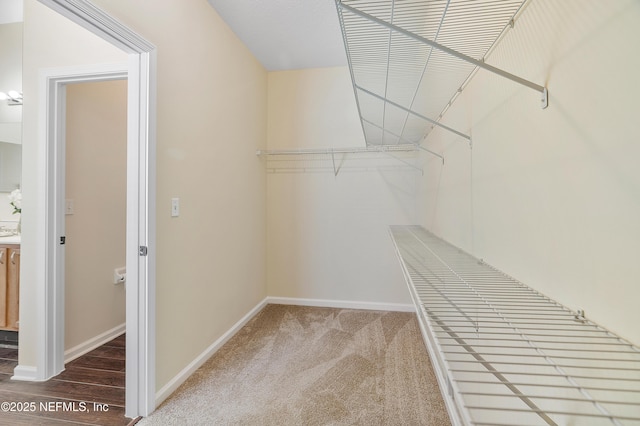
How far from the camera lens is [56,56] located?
6.48 ft

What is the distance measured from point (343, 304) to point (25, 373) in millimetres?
2461

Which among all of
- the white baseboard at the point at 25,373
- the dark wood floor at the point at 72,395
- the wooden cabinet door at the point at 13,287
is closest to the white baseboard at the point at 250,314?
the dark wood floor at the point at 72,395

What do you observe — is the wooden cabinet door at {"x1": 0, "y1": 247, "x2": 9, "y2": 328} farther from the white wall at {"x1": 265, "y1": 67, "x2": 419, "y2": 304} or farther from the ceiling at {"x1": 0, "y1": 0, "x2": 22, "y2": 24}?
the white wall at {"x1": 265, "y1": 67, "x2": 419, "y2": 304}

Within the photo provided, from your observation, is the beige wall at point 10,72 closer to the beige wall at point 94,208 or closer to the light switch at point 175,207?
the beige wall at point 94,208

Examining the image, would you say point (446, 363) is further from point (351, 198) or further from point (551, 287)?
point (351, 198)

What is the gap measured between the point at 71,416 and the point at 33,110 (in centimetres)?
182

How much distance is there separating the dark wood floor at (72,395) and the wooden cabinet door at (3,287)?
0.83ft

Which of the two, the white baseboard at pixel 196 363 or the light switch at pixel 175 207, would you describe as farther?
the light switch at pixel 175 207

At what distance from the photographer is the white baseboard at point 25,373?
1911 mm

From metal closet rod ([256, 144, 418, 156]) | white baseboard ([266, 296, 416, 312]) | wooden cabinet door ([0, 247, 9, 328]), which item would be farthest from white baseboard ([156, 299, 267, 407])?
metal closet rod ([256, 144, 418, 156])

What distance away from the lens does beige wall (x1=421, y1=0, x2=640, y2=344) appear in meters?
0.50

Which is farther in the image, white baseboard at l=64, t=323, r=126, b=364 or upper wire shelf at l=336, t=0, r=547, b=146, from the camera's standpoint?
white baseboard at l=64, t=323, r=126, b=364

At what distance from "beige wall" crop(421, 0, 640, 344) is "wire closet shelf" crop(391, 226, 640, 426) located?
0.17 feet

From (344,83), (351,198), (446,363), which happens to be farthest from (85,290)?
(344,83)
